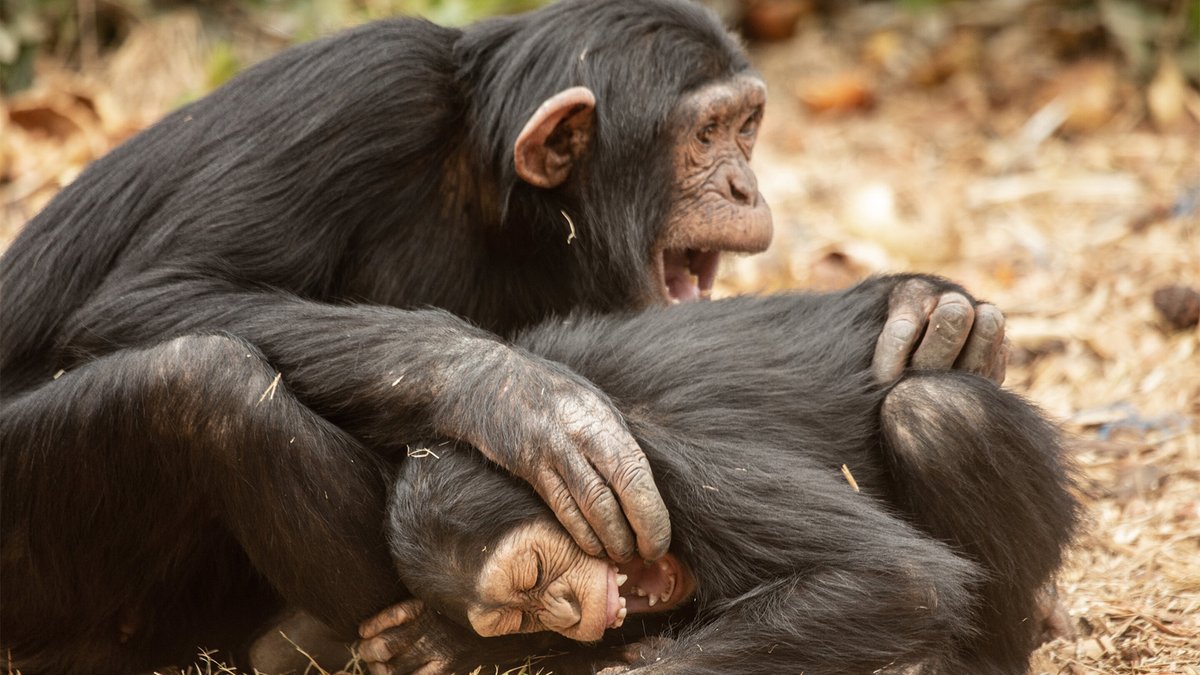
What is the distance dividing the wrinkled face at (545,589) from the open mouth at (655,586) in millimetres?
191

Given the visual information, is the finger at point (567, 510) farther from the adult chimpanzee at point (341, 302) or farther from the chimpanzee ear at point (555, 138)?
the chimpanzee ear at point (555, 138)

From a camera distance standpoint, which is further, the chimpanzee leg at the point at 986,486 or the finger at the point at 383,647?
the chimpanzee leg at the point at 986,486

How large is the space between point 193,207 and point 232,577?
1.32 metres

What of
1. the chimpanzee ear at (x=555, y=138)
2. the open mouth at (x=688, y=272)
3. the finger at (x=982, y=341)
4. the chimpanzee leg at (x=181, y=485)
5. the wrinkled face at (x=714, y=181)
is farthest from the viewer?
the open mouth at (x=688, y=272)

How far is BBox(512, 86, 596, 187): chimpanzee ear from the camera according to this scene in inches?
228

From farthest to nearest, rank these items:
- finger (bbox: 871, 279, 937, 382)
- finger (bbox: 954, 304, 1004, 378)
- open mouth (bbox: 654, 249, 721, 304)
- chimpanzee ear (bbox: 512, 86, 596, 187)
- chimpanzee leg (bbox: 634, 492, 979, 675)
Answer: open mouth (bbox: 654, 249, 721, 304) → chimpanzee ear (bbox: 512, 86, 596, 187) → finger (bbox: 954, 304, 1004, 378) → finger (bbox: 871, 279, 937, 382) → chimpanzee leg (bbox: 634, 492, 979, 675)

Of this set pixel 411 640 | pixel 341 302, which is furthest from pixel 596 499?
pixel 341 302

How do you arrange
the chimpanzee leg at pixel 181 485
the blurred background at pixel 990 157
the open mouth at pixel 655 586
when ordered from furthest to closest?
the blurred background at pixel 990 157
the open mouth at pixel 655 586
the chimpanzee leg at pixel 181 485

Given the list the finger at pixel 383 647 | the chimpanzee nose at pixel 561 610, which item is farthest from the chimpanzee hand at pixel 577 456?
the finger at pixel 383 647

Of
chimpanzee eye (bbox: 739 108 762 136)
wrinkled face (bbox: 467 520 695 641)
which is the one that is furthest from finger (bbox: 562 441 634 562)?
chimpanzee eye (bbox: 739 108 762 136)

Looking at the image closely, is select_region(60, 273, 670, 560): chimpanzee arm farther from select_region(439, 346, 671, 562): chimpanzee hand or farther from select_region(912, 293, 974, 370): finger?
select_region(912, 293, 974, 370): finger

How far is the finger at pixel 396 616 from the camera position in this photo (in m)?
4.66

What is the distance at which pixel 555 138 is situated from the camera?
5.97 meters

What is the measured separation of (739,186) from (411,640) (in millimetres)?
2486
